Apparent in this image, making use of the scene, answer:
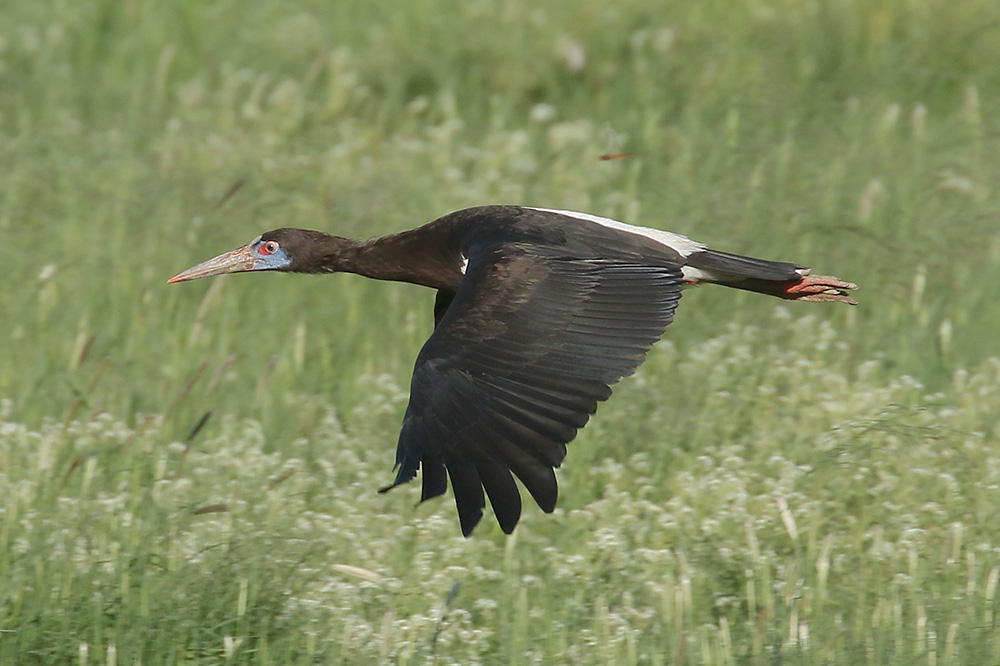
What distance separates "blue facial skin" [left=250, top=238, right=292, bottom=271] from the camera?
5520 millimetres

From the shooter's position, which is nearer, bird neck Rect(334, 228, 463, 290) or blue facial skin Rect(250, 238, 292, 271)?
bird neck Rect(334, 228, 463, 290)

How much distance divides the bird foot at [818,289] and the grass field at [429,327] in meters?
0.38

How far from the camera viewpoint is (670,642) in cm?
418

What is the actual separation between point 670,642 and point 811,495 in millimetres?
1012

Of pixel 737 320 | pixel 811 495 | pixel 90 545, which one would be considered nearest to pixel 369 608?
pixel 90 545

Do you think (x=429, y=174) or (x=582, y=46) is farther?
(x=582, y=46)

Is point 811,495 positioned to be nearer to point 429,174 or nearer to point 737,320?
point 737,320

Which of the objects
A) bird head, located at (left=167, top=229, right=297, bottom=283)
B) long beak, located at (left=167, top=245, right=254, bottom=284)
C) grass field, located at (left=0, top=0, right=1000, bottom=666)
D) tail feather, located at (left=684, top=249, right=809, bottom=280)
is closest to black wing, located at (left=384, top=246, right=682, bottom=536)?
tail feather, located at (left=684, top=249, right=809, bottom=280)

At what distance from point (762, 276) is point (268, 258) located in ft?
5.88

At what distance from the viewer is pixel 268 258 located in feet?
18.2

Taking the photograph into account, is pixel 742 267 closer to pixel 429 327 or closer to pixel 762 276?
pixel 762 276

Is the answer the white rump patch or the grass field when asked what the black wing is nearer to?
the white rump patch

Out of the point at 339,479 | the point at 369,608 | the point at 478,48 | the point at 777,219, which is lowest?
the point at 369,608

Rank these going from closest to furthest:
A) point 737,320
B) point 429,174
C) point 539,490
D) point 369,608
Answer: point 539,490 → point 369,608 → point 737,320 → point 429,174
